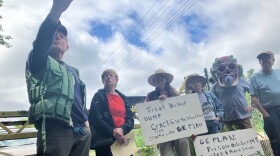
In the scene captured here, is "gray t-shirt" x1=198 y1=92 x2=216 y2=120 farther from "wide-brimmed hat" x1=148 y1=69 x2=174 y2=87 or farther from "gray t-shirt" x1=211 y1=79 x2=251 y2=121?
"wide-brimmed hat" x1=148 y1=69 x2=174 y2=87

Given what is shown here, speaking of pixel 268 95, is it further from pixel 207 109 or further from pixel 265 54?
pixel 207 109

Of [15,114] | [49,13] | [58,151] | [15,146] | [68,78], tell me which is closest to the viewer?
[49,13]

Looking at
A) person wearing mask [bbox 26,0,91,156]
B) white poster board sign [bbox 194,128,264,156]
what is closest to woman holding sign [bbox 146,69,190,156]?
white poster board sign [bbox 194,128,264,156]

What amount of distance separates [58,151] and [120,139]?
134 centimetres

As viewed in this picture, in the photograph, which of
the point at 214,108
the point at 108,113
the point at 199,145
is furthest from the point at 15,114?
the point at 214,108

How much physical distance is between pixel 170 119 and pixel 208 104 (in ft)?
3.13

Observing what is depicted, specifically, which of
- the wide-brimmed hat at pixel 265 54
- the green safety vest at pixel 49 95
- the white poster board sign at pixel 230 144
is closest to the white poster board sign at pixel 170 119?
the white poster board sign at pixel 230 144

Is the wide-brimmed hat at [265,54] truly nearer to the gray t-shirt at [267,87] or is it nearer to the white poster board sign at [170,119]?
the gray t-shirt at [267,87]

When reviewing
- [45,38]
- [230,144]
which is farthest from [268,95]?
[45,38]

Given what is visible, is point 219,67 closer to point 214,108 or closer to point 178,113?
point 214,108

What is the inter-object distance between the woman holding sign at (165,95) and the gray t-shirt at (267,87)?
57.6 inches

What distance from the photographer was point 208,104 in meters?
4.34

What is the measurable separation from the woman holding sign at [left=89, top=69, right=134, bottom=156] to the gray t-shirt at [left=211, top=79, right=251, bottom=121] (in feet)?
5.22

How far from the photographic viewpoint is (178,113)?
3.66 m
